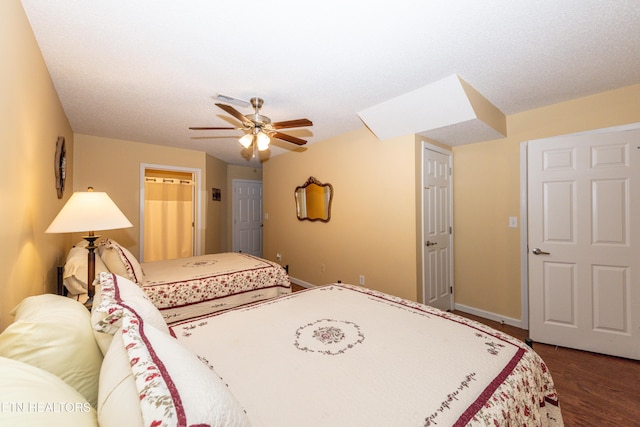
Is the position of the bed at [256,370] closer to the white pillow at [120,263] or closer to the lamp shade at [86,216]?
the lamp shade at [86,216]

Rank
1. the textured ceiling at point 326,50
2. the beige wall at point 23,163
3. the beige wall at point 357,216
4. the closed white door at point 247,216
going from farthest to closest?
the closed white door at point 247,216
the beige wall at point 357,216
the textured ceiling at point 326,50
the beige wall at point 23,163

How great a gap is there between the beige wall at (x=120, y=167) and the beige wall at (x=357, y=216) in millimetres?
2067

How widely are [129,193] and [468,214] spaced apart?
4.92m

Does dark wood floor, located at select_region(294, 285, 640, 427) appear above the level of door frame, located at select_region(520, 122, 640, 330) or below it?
below

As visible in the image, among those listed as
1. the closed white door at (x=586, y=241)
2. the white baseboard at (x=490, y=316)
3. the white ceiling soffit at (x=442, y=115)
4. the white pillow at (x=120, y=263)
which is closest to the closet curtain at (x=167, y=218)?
the white pillow at (x=120, y=263)

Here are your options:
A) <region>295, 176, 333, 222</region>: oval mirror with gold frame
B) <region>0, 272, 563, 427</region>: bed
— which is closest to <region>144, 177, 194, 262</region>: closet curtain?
<region>295, 176, 333, 222</region>: oval mirror with gold frame

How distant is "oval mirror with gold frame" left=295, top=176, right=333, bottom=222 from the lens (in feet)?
13.2

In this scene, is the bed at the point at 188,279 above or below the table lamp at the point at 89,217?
below

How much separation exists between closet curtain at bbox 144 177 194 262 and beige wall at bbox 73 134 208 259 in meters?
0.52

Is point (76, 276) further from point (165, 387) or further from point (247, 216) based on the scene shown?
point (247, 216)

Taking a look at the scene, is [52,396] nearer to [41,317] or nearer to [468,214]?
[41,317]

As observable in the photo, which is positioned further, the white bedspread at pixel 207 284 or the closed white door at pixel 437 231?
the closed white door at pixel 437 231

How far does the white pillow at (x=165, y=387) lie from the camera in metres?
0.56

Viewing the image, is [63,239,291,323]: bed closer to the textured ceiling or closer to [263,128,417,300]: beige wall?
[263,128,417,300]: beige wall
